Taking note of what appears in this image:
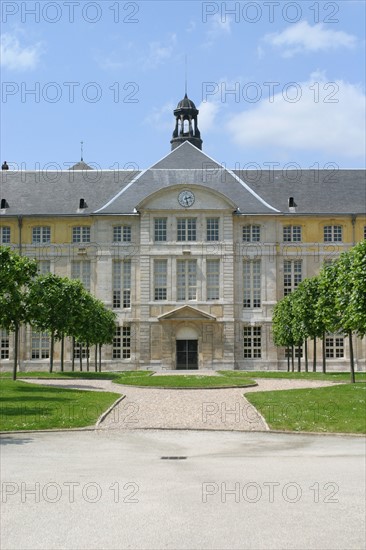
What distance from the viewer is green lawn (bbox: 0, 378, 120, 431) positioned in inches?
805

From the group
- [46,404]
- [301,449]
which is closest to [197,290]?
[46,404]

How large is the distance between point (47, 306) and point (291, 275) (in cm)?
2966

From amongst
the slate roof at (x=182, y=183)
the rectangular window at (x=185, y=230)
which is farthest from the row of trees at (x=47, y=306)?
the slate roof at (x=182, y=183)

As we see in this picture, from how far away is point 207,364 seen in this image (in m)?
67.4

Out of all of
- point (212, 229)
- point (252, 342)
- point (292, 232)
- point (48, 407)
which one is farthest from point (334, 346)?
point (48, 407)

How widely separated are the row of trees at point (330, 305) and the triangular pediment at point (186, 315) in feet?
20.2

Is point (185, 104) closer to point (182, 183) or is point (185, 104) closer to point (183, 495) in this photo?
point (182, 183)

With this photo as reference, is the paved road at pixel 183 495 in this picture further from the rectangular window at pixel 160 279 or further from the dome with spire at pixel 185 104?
the dome with spire at pixel 185 104

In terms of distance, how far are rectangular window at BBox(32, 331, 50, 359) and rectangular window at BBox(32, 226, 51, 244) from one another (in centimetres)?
821

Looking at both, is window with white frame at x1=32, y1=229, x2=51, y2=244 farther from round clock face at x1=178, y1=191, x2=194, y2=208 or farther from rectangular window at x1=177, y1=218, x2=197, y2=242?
round clock face at x1=178, y1=191, x2=194, y2=208

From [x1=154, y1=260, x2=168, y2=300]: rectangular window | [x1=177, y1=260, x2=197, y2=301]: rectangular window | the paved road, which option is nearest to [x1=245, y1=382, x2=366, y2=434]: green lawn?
the paved road

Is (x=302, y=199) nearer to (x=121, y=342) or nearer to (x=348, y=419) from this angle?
(x=121, y=342)

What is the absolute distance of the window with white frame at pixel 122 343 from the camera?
6850 cm

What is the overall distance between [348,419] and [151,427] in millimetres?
5304
